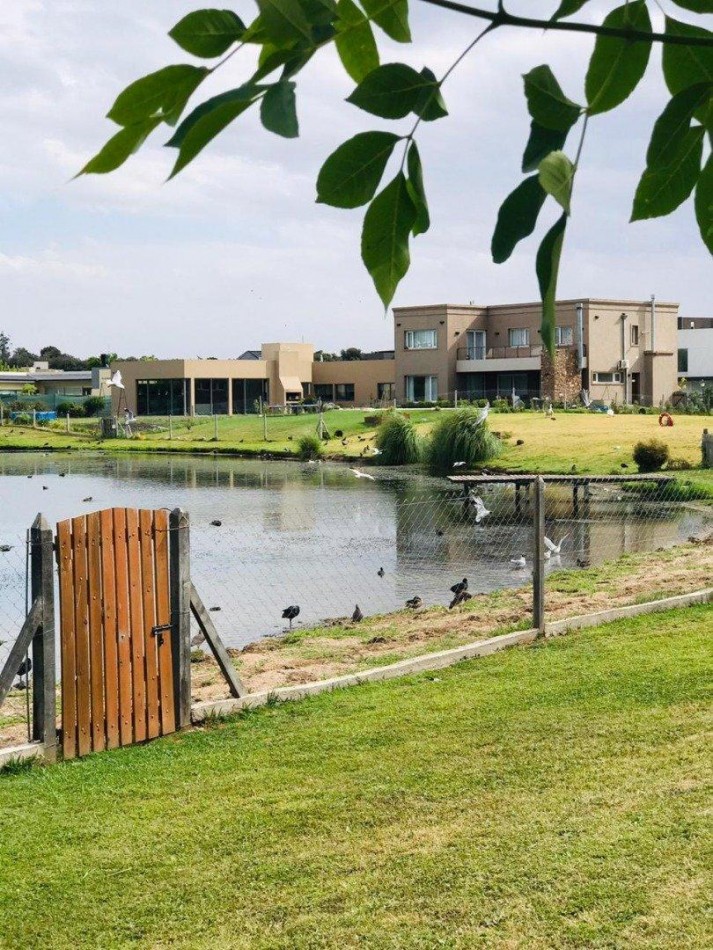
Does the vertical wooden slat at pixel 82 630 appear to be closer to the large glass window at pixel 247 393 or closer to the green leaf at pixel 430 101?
the green leaf at pixel 430 101

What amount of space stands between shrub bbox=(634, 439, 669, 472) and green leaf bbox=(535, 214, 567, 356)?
3517 cm

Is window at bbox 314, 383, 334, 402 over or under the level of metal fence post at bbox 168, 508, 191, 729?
over

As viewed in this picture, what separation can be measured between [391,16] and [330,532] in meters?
23.4

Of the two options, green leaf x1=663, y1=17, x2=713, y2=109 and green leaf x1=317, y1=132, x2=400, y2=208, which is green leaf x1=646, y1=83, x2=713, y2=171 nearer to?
green leaf x1=663, y1=17, x2=713, y2=109

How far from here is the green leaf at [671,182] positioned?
38.7 inches

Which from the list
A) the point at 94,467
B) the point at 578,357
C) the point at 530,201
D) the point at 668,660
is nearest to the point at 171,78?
the point at 530,201

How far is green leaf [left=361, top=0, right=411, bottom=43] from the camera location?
89 cm

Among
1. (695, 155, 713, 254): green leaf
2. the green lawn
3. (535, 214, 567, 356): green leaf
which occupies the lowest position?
the green lawn

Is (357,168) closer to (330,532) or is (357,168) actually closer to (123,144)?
(123,144)

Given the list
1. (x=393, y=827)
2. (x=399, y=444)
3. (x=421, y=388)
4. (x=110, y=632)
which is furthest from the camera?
(x=421, y=388)

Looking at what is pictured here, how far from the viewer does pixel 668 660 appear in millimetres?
9188

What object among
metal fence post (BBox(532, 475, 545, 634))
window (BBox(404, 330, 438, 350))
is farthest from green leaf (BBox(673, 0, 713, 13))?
window (BBox(404, 330, 438, 350))

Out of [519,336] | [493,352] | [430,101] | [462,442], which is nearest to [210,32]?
[430,101]

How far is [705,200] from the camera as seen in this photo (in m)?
1.00
